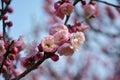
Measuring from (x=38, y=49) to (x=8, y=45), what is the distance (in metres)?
0.22

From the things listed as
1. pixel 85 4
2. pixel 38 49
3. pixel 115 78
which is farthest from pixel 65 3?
pixel 115 78

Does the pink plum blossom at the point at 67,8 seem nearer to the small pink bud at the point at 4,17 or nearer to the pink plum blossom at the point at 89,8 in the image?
the pink plum blossom at the point at 89,8

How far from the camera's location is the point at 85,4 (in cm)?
248

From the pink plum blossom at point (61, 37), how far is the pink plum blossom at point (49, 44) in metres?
0.03

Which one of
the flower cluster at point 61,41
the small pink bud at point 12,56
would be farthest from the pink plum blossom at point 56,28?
the small pink bud at point 12,56

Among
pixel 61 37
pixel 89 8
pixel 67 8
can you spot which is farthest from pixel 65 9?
pixel 89 8

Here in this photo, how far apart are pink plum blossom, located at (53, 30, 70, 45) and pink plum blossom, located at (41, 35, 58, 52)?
31mm

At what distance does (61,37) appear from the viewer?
2016 mm

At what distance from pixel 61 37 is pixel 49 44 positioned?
0.30 feet

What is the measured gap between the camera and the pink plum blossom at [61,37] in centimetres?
201

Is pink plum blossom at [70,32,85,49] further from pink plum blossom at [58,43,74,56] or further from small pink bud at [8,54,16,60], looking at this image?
small pink bud at [8,54,16,60]

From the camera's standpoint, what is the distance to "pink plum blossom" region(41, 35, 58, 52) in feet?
6.49

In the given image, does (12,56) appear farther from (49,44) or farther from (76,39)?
(76,39)

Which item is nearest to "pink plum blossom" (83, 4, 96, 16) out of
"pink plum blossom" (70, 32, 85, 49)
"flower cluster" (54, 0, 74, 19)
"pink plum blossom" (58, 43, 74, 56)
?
"flower cluster" (54, 0, 74, 19)
